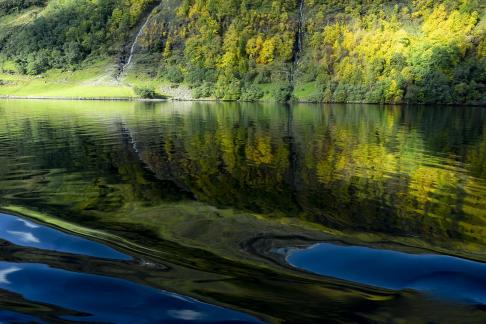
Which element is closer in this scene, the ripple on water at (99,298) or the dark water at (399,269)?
the ripple on water at (99,298)

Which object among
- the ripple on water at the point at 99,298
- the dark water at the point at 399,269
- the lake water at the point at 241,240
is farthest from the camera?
the dark water at the point at 399,269

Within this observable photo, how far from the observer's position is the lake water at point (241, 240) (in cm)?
976

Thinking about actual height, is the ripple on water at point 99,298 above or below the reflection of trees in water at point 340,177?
above

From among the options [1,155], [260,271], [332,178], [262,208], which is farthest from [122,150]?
[260,271]

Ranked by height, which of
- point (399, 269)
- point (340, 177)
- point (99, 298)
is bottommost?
point (340, 177)

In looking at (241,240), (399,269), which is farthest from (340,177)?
(399,269)

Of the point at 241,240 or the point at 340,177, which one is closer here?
the point at 241,240

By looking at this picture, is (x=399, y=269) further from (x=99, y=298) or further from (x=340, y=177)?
(x=340, y=177)

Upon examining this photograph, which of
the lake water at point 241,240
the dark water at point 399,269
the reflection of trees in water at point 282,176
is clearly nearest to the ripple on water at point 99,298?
the lake water at point 241,240

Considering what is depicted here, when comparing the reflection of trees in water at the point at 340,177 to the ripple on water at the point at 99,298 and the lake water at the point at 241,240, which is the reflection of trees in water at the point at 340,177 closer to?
the lake water at the point at 241,240

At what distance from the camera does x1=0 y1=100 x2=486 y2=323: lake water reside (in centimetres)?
976

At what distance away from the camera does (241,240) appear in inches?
598

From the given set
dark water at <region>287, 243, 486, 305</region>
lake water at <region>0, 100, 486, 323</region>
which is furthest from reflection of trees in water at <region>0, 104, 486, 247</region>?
dark water at <region>287, 243, 486, 305</region>

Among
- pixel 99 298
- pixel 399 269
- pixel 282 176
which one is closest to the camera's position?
pixel 99 298
